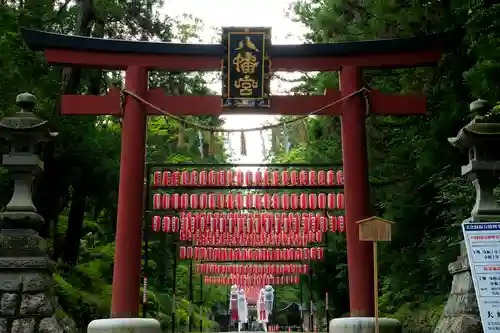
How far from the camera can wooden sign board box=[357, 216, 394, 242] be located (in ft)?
28.0

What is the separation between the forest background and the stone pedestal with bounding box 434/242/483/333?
199cm

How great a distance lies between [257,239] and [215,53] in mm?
8725

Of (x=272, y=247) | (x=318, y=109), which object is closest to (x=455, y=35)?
(x=318, y=109)

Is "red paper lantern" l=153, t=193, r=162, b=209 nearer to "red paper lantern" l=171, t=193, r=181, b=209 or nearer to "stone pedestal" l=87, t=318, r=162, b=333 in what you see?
"red paper lantern" l=171, t=193, r=181, b=209

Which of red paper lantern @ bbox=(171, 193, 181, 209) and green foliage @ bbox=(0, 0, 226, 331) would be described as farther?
red paper lantern @ bbox=(171, 193, 181, 209)

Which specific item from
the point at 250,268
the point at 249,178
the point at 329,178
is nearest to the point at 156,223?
the point at 249,178

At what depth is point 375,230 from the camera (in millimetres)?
8578

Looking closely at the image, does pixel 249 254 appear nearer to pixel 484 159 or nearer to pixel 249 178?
pixel 249 178

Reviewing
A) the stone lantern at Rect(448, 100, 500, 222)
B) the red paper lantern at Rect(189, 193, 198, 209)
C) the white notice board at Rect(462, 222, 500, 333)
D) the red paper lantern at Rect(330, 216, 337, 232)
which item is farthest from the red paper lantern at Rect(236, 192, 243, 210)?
the white notice board at Rect(462, 222, 500, 333)

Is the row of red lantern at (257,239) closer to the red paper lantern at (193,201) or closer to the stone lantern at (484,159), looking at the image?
the red paper lantern at (193,201)

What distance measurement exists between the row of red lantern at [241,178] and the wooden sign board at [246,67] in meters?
2.53

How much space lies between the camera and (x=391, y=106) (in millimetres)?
13062

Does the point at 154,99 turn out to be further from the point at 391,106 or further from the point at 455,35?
the point at 455,35

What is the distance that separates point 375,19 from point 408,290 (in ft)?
24.6
